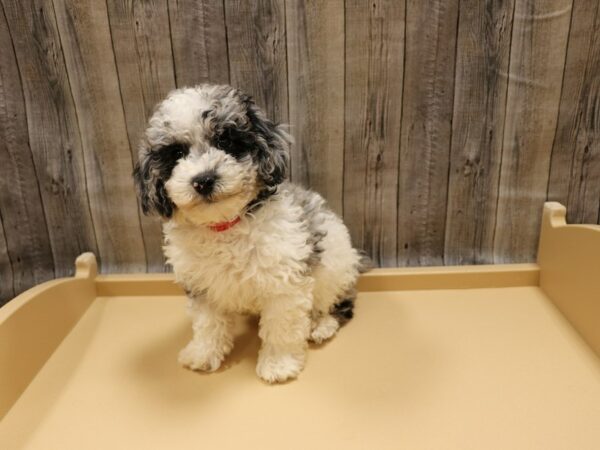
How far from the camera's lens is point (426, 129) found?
1.76m

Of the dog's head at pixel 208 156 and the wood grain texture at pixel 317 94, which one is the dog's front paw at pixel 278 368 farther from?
the wood grain texture at pixel 317 94

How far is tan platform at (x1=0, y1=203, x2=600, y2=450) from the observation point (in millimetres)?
1291

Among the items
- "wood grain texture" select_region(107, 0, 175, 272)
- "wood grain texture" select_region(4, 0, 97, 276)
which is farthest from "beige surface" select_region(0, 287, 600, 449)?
"wood grain texture" select_region(107, 0, 175, 272)

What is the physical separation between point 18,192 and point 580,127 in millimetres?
2013

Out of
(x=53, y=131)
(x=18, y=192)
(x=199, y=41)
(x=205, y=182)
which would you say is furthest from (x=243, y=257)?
(x=18, y=192)

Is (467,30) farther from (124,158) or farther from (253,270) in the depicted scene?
(124,158)

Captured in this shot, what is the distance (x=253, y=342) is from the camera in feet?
5.52

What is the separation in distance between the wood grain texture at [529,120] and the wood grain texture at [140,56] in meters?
1.14

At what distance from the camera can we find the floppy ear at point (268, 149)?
4.23ft

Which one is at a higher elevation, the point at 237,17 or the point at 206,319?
the point at 237,17

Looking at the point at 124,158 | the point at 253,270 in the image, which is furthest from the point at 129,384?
the point at 124,158

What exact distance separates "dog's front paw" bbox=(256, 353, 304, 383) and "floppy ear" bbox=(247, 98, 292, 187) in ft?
1.72

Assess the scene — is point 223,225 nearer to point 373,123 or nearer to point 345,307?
point 345,307

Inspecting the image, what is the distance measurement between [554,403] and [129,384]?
1190mm
